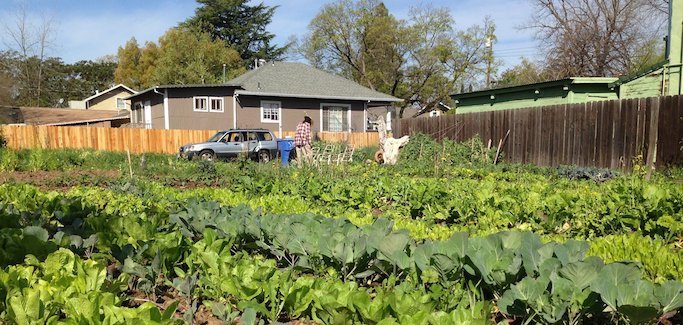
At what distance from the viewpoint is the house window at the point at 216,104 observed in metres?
25.1

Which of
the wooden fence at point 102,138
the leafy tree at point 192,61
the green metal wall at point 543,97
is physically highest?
the leafy tree at point 192,61

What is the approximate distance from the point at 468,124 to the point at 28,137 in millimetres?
18695

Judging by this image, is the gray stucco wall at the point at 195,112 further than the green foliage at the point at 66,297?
Yes

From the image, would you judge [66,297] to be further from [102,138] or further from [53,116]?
[53,116]

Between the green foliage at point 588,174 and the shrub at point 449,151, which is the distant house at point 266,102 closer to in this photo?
the shrub at point 449,151

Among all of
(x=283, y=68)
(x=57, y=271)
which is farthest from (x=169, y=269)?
(x=283, y=68)

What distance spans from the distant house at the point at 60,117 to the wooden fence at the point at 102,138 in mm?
12526

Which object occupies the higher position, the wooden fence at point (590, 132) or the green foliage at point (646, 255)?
the wooden fence at point (590, 132)

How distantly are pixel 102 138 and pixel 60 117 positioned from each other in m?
16.3

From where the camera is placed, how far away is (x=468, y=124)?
730 inches

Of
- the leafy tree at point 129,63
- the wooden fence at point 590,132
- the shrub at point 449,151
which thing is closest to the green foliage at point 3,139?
the shrub at point 449,151

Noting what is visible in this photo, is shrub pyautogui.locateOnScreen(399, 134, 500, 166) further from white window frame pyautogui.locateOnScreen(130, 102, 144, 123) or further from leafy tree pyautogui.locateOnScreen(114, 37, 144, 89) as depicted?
leafy tree pyautogui.locateOnScreen(114, 37, 144, 89)

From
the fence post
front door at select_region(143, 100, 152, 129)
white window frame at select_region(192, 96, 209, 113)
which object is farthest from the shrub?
front door at select_region(143, 100, 152, 129)

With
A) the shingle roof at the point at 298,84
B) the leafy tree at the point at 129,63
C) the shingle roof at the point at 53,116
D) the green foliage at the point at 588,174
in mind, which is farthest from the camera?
the leafy tree at the point at 129,63
